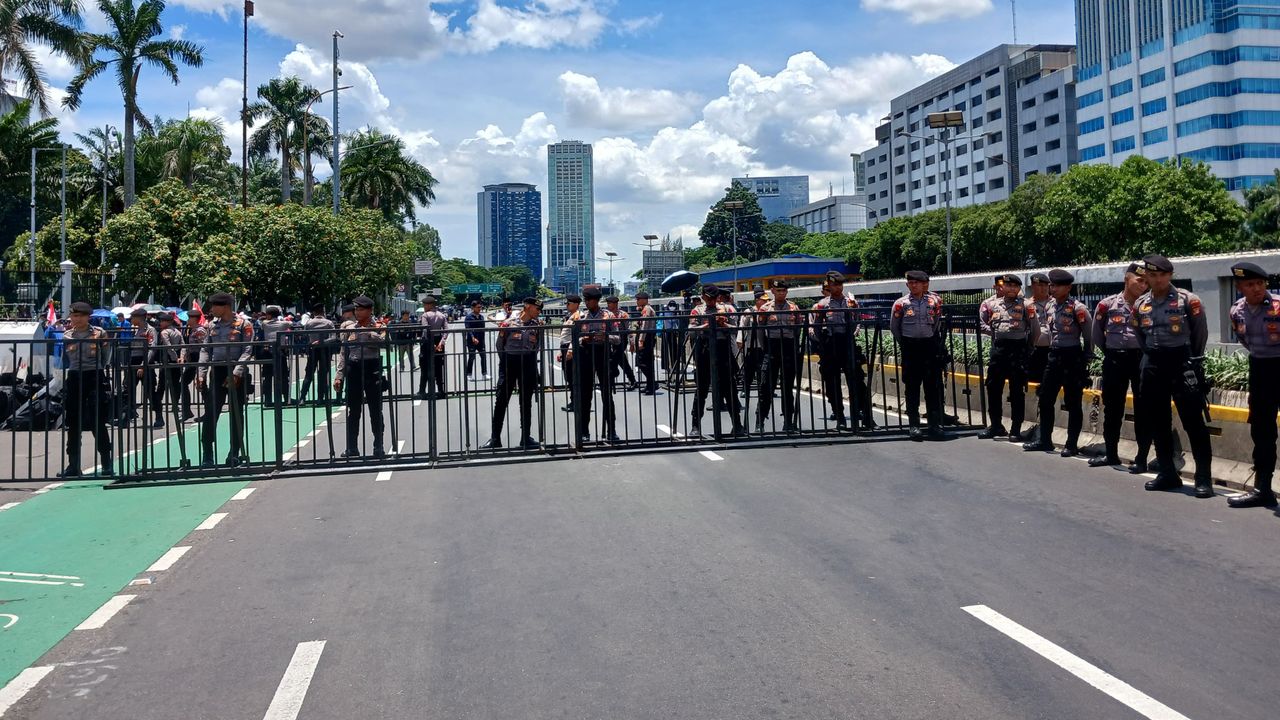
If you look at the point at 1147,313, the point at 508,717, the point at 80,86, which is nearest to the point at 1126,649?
the point at 508,717

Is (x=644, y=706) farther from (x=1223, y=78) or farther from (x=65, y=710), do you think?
(x=1223, y=78)

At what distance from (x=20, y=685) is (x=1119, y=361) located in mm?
9185

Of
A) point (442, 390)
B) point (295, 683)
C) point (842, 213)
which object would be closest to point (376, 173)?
point (442, 390)

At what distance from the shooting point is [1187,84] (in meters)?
76.9

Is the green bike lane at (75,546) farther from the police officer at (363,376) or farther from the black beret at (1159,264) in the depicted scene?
the black beret at (1159,264)

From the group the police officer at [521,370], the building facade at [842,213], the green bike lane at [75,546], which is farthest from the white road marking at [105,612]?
the building facade at [842,213]

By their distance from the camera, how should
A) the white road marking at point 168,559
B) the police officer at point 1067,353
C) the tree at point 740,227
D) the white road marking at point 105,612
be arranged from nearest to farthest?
the white road marking at point 105,612 → the white road marking at point 168,559 → the police officer at point 1067,353 → the tree at point 740,227

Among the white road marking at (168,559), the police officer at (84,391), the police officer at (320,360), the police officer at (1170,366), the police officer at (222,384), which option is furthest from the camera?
the police officer at (320,360)

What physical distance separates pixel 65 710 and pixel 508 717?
7.07 ft

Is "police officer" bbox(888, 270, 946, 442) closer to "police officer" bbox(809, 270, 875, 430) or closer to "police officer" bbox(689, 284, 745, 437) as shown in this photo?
"police officer" bbox(809, 270, 875, 430)

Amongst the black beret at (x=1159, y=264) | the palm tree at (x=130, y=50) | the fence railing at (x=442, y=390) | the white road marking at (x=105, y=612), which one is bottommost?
the white road marking at (x=105, y=612)

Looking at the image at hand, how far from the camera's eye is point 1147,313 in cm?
873

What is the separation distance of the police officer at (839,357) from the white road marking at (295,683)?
8014 mm

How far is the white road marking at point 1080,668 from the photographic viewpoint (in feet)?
14.1
